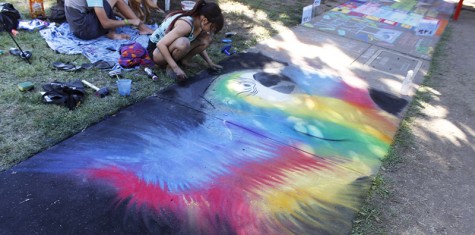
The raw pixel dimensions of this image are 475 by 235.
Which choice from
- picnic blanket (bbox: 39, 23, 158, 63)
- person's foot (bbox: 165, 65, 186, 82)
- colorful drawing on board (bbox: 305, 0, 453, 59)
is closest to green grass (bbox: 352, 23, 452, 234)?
colorful drawing on board (bbox: 305, 0, 453, 59)

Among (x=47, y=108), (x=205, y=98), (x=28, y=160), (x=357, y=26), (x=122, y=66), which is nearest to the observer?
(x=28, y=160)

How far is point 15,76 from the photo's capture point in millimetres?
3084

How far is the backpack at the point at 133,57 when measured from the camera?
3501 mm

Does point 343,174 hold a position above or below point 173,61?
below

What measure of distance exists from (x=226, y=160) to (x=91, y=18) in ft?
8.56

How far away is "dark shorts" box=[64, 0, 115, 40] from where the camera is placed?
390 cm

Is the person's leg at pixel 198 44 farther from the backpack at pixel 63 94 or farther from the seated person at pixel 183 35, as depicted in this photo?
the backpack at pixel 63 94

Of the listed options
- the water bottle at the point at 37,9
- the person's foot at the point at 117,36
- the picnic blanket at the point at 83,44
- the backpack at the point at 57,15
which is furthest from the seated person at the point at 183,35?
the water bottle at the point at 37,9

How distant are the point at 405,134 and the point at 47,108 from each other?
288cm

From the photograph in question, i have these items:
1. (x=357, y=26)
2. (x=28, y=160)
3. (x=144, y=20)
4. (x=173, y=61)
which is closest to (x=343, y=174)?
(x=173, y=61)

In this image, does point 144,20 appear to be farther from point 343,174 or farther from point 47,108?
point 343,174

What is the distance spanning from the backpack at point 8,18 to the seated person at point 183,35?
1703 millimetres

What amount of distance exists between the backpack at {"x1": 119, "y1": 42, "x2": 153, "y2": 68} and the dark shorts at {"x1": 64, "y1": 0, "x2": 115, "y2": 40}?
2.04 feet

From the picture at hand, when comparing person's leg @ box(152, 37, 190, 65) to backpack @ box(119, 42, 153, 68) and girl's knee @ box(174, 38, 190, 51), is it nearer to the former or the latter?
girl's knee @ box(174, 38, 190, 51)
